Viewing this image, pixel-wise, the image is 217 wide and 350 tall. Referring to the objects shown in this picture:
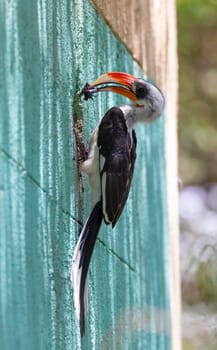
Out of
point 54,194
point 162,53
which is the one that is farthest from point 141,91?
point 162,53

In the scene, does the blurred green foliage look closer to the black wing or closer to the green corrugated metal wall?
the green corrugated metal wall

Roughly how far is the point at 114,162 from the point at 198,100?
5.53 meters

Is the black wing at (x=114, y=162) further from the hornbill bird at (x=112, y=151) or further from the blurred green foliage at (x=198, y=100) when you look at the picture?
the blurred green foliage at (x=198, y=100)

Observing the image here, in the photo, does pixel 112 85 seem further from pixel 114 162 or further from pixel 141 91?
pixel 114 162

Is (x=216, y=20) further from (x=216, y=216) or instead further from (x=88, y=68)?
(x=88, y=68)

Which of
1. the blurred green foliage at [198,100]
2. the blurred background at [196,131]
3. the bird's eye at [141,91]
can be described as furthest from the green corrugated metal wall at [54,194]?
the blurred green foliage at [198,100]

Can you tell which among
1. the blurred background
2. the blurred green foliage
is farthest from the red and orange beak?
the blurred green foliage

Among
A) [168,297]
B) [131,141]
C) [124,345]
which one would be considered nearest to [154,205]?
[168,297]

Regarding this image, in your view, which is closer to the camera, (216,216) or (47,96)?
(47,96)

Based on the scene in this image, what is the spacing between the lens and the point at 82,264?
2.76m

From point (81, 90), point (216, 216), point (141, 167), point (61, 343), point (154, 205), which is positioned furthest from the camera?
point (216, 216)

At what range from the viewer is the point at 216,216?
25.0 ft

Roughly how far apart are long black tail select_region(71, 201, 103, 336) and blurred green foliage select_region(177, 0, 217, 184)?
200 inches

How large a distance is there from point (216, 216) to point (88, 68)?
4.67 meters
